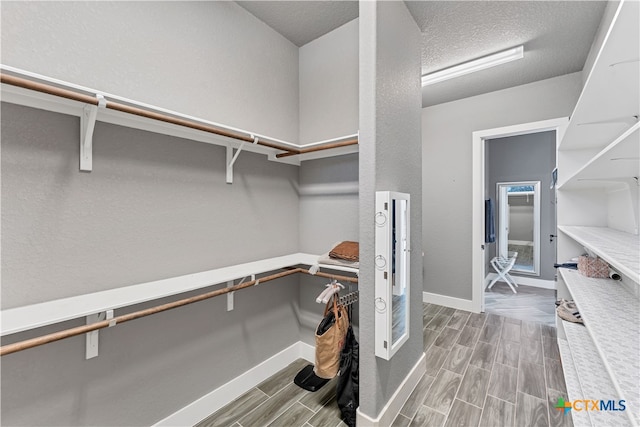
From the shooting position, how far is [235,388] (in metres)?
1.96

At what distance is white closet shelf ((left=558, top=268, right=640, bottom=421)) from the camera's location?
0.89 meters

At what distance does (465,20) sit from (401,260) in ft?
6.38

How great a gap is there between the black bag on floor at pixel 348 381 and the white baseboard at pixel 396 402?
4.0 inches

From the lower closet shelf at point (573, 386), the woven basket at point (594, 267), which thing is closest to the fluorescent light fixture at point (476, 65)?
the woven basket at point (594, 267)

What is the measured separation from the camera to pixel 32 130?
3.89ft

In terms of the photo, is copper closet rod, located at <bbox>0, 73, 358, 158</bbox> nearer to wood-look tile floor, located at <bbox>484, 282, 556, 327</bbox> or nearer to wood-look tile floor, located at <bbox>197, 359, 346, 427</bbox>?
wood-look tile floor, located at <bbox>197, 359, 346, 427</bbox>

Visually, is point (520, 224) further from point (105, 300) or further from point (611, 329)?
point (105, 300)

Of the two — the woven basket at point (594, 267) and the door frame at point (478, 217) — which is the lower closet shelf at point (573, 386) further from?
the door frame at point (478, 217)

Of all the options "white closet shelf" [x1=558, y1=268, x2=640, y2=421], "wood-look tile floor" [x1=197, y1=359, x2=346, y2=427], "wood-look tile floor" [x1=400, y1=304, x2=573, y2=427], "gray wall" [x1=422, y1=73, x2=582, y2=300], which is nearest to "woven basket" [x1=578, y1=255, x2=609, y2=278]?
"white closet shelf" [x1=558, y1=268, x2=640, y2=421]

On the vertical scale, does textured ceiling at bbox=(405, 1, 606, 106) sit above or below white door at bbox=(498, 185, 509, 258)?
above

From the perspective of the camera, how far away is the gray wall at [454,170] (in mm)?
3285

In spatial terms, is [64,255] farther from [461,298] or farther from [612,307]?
[461,298]

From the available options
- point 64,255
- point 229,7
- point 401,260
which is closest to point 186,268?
point 64,255

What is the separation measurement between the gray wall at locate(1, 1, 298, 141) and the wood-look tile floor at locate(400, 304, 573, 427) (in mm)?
2354
